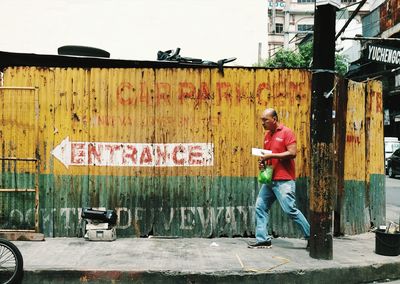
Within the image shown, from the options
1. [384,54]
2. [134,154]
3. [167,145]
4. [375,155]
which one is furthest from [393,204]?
[134,154]

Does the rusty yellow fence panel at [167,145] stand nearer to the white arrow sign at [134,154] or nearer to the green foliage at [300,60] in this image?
the white arrow sign at [134,154]

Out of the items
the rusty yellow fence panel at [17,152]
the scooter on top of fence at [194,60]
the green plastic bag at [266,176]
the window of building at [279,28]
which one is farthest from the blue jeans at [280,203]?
the window of building at [279,28]

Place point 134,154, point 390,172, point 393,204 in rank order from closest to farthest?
point 134,154, point 393,204, point 390,172

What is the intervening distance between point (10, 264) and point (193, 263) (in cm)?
217

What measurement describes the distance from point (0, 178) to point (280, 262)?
440 centimetres

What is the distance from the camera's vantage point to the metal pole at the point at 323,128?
229 inches

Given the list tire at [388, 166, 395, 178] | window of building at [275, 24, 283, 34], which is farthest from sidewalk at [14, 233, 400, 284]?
window of building at [275, 24, 283, 34]

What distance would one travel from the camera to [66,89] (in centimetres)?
702

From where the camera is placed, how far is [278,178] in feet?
20.4

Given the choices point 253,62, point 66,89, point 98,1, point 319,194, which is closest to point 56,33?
point 98,1

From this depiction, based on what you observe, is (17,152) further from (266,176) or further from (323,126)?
(323,126)

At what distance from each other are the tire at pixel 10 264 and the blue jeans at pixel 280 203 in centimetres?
316

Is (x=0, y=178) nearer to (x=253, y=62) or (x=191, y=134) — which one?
(x=191, y=134)

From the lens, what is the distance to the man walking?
617 cm
